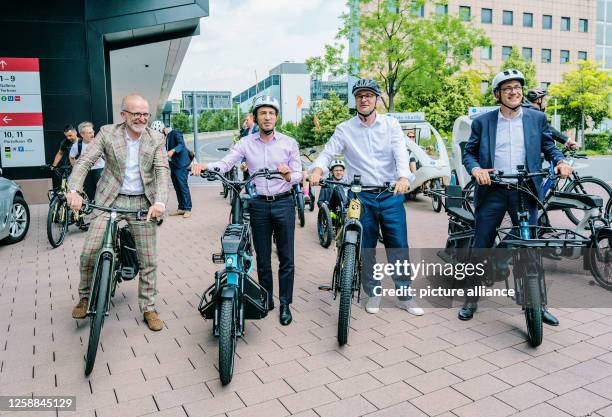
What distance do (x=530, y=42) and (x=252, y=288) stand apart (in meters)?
59.8

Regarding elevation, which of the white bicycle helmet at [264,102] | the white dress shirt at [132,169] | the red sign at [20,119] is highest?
the red sign at [20,119]

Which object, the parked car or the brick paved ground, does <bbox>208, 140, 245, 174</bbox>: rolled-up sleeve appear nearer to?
the brick paved ground

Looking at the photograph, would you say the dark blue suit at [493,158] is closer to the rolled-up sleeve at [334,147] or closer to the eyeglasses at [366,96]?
the eyeglasses at [366,96]

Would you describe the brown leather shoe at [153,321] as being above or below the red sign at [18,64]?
below

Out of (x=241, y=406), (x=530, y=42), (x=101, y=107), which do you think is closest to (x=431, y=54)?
(x=101, y=107)

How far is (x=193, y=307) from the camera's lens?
5191 millimetres

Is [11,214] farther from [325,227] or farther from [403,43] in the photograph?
[403,43]

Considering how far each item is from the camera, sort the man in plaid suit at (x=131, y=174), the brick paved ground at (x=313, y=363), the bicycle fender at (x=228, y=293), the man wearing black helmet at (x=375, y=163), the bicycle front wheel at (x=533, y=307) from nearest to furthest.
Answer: the brick paved ground at (x=313, y=363)
the bicycle fender at (x=228, y=293)
the bicycle front wheel at (x=533, y=307)
the man in plaid suit at (x=131, y=174)
the man wearing black helmet at (x=375, y=163)

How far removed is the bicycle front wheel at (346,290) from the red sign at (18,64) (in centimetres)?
1075

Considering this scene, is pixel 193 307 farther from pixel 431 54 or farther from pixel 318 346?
pixel 431 54

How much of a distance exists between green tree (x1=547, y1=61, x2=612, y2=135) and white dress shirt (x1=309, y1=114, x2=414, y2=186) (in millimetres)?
40559

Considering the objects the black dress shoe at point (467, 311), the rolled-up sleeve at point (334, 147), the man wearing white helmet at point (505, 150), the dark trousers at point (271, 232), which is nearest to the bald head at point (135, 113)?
the dark trousers at point (271, 232)

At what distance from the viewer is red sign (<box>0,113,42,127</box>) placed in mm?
12016

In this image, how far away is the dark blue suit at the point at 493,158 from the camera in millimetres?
4379
